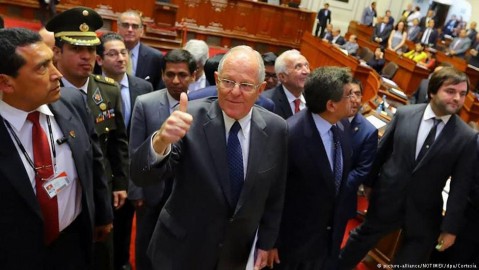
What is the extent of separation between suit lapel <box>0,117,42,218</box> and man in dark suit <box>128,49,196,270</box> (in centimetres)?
69

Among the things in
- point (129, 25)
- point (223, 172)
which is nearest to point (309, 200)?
point (223, 172)

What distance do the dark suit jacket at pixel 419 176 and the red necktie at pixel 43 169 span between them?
2000 mm

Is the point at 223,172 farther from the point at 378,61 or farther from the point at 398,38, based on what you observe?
the point at 398,38

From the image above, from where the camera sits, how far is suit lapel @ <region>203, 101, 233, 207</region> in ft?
5.38

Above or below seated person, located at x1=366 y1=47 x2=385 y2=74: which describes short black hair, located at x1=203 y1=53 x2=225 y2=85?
above

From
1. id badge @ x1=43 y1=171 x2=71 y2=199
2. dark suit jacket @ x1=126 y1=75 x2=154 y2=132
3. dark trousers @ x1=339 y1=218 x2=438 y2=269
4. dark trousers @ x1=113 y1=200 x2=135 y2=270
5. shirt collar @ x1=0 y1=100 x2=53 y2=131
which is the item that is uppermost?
shirt collar @ x1=0 y1=100 x2=53 y2=131

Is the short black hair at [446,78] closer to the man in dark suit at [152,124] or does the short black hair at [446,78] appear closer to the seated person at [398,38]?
the man in dark suit at [152,124]

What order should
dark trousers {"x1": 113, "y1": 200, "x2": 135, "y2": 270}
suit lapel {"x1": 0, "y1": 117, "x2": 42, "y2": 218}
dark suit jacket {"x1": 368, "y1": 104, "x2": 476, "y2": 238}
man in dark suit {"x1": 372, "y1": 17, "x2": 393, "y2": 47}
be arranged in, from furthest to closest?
man in dark suit {"x1": 372, "y1": 17, "x2": 393, "y2": 47}
dark trousers {"x1": 113, "y1": 200, "x2": 135, "y2": 270}
dark suit jacket {"x1": 368, "y1": 104, "x2": 476, "y2": 238}
suit lapel {"x1": 0, "y1": 117, "x2": 42, "y2": 218}

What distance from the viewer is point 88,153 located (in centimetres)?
185

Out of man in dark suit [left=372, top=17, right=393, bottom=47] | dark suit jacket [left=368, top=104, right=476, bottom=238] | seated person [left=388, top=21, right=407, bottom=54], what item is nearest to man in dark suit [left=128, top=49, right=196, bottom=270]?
dark suit jacket [left=368, top=104, right=476, bottom=238]

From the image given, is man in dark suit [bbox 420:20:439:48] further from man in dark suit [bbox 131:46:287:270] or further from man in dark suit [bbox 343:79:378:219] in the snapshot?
man in dark suit [bbox 131:46:287:270]

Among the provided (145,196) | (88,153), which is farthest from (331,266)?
(88,153)

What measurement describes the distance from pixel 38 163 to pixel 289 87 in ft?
5.88

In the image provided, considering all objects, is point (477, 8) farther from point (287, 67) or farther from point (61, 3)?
point (287, 67)
